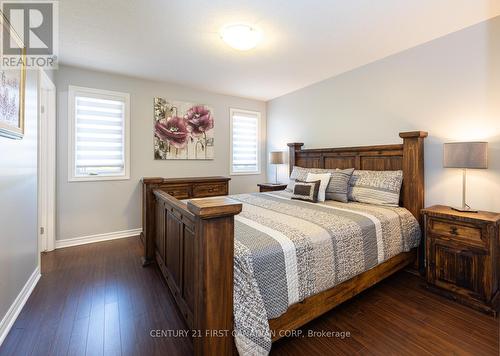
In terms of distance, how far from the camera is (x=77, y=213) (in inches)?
134

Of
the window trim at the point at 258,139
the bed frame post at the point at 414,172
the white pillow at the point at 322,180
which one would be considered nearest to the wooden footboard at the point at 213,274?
the white pillow at the point at 322,180

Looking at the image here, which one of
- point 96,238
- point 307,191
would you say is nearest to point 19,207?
point 96,238

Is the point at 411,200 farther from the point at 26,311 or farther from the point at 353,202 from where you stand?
the point at 26,311

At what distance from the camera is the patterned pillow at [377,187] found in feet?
8.66

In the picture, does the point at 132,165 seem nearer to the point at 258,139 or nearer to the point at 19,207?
the point at 19,207

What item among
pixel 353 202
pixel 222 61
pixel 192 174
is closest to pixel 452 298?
pixel 353 202

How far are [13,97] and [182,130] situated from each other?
2.42 metres

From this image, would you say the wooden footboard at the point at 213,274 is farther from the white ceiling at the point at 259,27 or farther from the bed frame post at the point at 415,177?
the bed frame post at the point at 415,177

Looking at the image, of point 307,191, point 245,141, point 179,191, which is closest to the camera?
point 307,191

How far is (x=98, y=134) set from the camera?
11.6 feet

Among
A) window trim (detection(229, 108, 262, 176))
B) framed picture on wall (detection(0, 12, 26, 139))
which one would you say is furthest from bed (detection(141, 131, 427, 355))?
window trim (detection(229, 108, 262, 176))

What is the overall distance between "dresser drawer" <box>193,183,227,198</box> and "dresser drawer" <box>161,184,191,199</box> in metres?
0.12

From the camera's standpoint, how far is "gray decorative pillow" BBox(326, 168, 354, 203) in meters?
2.89

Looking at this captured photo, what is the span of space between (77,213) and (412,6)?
4.51 meters
